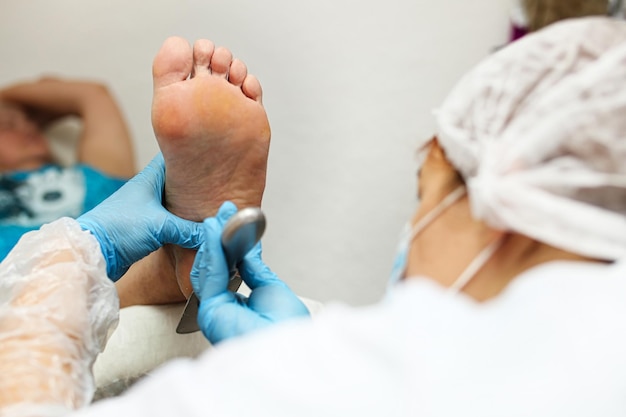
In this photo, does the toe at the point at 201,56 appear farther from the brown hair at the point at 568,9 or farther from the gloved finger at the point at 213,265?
the brown hair at the point at 568,9

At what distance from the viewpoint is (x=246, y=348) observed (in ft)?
1.32

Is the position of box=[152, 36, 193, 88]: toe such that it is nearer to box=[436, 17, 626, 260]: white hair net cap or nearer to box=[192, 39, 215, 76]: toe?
box=[192, 39, 215, 76]: toe

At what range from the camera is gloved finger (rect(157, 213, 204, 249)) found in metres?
0.73

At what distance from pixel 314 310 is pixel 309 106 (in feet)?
1.40

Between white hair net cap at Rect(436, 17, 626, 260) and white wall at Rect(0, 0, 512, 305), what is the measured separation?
564 millimetres

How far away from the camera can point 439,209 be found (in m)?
0.49

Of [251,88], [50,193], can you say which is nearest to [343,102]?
[251,88]

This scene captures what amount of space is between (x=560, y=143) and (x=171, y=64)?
17.7 inches

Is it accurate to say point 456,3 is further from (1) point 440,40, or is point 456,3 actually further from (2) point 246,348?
(2) point 246,348

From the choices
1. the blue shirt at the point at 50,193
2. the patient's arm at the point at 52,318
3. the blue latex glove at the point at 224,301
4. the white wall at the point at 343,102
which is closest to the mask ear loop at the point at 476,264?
the blue latex glove at the point at 224,301

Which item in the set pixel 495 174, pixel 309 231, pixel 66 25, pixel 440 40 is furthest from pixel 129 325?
pixel 66 25

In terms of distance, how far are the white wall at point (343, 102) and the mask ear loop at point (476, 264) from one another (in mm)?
594

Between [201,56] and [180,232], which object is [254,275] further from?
[201,56]

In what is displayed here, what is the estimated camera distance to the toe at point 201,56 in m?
0.72
